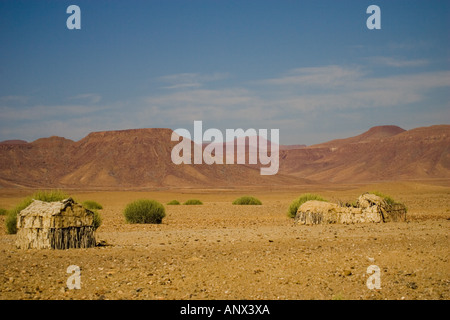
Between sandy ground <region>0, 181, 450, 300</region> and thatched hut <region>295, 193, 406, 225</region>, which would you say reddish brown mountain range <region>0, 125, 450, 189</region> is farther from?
sandy ground <region>0, 181, 450, 300</region>

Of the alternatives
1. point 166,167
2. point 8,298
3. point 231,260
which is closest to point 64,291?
point 8,298

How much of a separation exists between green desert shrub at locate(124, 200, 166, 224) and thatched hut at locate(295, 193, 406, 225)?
614 cm

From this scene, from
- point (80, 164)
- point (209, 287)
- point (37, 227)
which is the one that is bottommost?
point (209, 287)

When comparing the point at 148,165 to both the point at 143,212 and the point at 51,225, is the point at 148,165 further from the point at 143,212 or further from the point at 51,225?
the point at 51,225

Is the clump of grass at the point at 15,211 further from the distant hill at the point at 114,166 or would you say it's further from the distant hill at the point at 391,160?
the distant hill at the point at 391,160

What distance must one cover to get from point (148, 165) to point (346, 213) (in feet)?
340

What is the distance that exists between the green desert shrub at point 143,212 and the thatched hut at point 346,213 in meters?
6.14

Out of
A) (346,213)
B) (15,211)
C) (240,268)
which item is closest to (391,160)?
(346,213)

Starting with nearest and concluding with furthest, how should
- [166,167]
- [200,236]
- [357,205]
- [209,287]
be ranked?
[209,287]
[200,236]
[357,205]
[166,167]

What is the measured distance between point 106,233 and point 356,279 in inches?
381

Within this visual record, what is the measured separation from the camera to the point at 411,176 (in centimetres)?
12862

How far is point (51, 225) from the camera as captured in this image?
37.6ft

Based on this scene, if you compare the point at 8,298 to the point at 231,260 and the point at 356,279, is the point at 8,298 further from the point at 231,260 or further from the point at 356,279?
the point at 356,279

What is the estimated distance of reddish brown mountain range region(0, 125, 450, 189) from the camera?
112 metres
